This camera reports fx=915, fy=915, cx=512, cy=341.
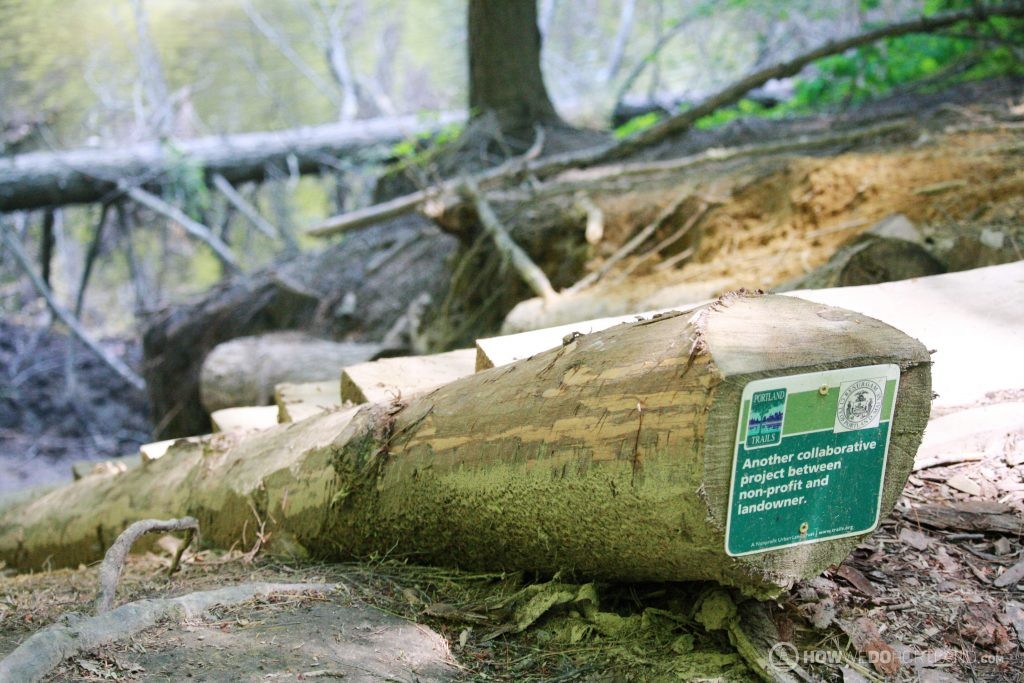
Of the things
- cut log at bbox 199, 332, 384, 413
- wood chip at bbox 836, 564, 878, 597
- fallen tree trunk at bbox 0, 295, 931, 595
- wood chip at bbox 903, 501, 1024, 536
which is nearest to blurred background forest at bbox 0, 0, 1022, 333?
cut log at bbox 199, 332, 384, 413

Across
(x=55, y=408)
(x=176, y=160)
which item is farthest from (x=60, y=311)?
(x=176, y=160)

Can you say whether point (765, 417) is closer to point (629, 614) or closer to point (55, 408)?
point (629, 614)

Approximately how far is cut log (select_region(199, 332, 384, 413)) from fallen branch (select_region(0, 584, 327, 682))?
3.71 meters

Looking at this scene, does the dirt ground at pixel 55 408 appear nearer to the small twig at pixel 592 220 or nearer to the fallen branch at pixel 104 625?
the small twig at pixel 592 220

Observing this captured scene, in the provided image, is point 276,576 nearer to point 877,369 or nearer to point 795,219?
point 877,369

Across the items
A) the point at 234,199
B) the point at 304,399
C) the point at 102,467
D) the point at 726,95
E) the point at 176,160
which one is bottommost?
the point at 102,467

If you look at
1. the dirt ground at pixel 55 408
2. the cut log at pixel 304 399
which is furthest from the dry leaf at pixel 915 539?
the dirt ground at pixel 55 408

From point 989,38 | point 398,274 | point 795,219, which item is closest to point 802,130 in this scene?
point 989,38

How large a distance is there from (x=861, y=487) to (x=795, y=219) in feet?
11.9

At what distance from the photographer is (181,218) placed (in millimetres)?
9953

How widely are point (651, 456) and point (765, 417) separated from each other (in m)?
0.23

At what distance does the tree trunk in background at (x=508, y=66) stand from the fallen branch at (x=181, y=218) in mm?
3677

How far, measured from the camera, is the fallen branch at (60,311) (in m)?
9.94

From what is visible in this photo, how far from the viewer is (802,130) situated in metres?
7.23
